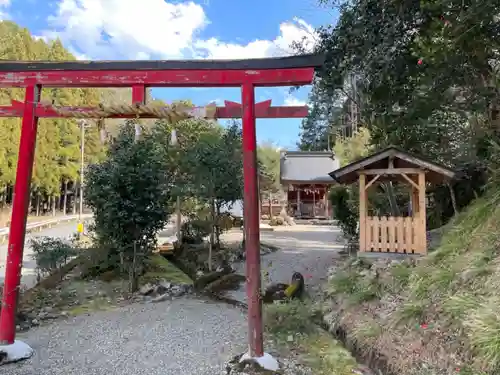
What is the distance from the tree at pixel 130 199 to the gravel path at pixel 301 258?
222 centimetres

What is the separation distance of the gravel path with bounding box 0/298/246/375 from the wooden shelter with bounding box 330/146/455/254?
3.18 meters

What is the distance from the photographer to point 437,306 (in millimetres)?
4539

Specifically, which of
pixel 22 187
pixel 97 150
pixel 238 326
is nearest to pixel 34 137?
pixel 22 187

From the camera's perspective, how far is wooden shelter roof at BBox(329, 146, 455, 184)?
729 cm

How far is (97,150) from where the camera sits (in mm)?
30391

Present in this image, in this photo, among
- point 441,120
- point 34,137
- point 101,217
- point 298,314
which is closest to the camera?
point 34,137

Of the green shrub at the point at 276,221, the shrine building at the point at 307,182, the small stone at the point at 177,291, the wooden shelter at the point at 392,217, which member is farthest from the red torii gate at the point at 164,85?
the shrine building at the point at 307,182

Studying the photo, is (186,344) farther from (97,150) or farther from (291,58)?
(97,150)

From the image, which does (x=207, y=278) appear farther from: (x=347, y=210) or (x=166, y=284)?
(x=347, y=210)

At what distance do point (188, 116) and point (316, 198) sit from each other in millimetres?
23150

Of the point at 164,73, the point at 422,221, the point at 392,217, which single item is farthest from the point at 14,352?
the point at 422,221

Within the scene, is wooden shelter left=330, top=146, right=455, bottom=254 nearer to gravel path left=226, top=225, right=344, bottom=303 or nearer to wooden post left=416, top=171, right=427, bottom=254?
wooden post left=416, top=171, right=427, bottom=254

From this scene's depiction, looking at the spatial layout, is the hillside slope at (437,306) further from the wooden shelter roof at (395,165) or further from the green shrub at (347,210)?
the green shrub at (347,210)

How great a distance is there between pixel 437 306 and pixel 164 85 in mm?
4278
